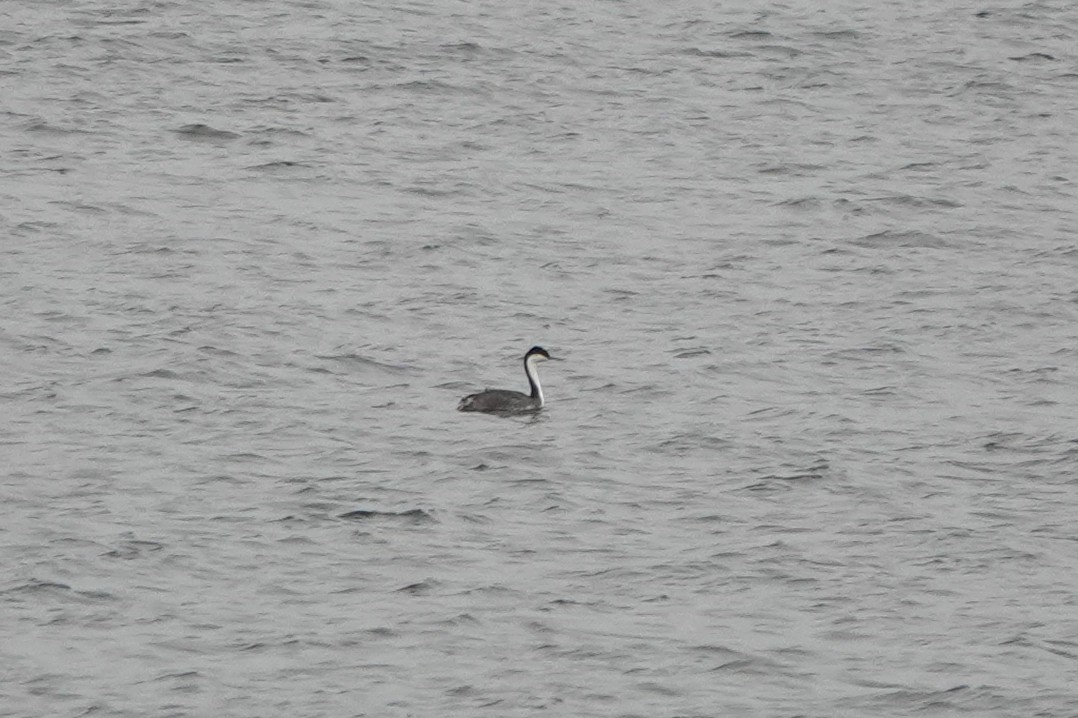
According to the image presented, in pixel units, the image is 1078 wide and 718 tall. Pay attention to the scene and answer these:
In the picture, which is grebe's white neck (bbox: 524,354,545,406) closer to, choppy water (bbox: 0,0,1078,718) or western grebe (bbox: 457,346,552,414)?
western grebe (bbox: 457,346,552,414)

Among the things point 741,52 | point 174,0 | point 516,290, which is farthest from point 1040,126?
point 174,0

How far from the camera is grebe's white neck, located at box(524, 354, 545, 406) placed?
22.3m

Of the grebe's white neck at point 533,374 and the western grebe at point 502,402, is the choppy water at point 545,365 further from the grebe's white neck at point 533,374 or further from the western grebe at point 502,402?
the grebe's white neck at point 533,374

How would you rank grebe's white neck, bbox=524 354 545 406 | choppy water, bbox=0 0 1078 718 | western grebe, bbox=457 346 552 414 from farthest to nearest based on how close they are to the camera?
grebe's white neck, bbox=524 354 545 406, western grebe, bbox=457 346 552 414, choppy water, bbox=0 0 1078 718

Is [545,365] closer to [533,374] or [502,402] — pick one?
[533,374]

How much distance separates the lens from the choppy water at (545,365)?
52.3 feet

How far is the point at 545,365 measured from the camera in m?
23.6

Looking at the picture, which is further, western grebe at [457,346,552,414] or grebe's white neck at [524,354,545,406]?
grebe's white neck at [524,354,545,406]

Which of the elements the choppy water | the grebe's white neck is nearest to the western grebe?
the grebe's white neck

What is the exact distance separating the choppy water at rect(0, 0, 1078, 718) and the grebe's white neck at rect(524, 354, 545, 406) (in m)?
0.30

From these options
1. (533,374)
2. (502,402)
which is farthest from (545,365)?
(502,402)

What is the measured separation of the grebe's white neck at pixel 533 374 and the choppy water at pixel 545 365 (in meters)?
0.30

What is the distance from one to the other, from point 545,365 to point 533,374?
1.07 metres

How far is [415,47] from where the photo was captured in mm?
35219
